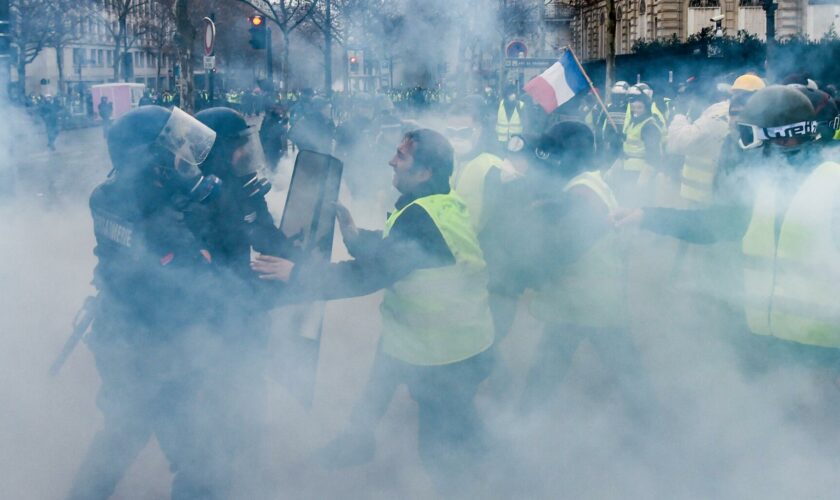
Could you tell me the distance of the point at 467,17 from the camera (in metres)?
18.9

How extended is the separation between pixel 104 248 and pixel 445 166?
3.39 feet

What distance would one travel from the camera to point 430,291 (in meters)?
2.86

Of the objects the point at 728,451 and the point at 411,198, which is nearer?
the point at 411,198

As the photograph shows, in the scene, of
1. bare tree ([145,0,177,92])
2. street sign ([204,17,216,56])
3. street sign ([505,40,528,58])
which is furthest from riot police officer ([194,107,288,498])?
bare tree ([145,0,177,92])

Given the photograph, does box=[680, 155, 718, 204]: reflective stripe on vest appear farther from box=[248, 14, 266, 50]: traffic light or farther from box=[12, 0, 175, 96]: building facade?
box=[12, 0, 175, 96]: building facade

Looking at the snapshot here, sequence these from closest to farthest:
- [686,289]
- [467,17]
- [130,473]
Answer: [130,473], [686,289], [467,17]

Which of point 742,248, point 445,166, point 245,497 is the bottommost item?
point 245,497

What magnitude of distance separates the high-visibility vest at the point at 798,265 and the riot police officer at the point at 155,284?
5.27 ft

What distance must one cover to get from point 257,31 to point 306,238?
1064cm

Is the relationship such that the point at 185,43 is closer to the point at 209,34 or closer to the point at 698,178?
the point at 209,34

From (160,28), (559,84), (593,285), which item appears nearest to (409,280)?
(593,285)

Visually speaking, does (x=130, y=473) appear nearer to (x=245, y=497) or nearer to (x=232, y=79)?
(x=245, y=497)

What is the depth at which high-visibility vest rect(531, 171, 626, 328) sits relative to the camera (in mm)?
3414

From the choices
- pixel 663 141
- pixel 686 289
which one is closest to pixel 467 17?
pixel 663 141
